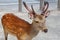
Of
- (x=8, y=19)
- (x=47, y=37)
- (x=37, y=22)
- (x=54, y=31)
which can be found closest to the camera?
(x=37, y=22)

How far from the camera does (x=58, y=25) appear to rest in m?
6.83

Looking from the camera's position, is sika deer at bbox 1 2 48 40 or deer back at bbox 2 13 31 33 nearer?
sika deer at bbox 1 2 48 40

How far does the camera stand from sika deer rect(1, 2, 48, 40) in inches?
136

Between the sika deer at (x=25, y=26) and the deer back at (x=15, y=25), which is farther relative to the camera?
the deer back at (x=15, y=25)

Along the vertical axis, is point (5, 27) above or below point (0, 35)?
above

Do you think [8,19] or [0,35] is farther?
[0,35]

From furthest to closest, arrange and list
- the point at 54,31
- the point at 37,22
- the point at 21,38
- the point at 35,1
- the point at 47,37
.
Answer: the point at 35,1 < the point at 54,31 < the point at 47,37 < the point at 21,38 < the point at 37,22

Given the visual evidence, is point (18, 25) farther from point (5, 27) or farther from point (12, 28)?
point (5, 27)

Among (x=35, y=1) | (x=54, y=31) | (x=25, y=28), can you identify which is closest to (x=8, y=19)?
(x=25, y=28)

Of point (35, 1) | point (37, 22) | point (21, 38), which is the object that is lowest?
point (35, 1)

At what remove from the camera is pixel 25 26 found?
383 cm

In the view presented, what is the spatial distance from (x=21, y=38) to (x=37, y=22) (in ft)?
1.46

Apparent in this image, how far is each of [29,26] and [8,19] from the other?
0.57 metres

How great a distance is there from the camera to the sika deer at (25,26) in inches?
136
